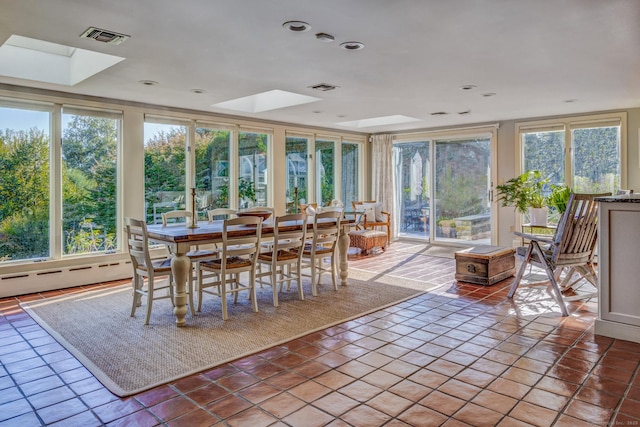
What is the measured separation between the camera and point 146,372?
9.05 feet

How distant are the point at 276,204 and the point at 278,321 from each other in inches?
157

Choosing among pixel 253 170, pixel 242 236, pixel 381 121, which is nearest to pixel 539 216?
pixel 381 121

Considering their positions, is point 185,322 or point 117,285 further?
point 117,285

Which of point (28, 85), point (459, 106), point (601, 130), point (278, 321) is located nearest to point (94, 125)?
point (28, 85)

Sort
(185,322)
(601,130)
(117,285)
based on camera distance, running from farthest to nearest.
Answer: (601,130), (117,285), (185,322)

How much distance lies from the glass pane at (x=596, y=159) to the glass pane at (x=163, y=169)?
612 centimetres

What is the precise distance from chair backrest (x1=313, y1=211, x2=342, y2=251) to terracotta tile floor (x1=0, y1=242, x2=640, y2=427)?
1.13 metres

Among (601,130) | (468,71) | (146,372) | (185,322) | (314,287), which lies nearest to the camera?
(146,372)

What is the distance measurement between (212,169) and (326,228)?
2800 millimetres

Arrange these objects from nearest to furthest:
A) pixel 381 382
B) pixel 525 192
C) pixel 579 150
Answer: pixel 381 382
pixel 579 150
pixel 525 192

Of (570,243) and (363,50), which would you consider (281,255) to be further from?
(570,243)

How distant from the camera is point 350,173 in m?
9.20

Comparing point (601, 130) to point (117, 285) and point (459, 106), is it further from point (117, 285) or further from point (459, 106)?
point (117, 285)

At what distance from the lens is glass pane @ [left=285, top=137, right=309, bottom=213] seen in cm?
790
